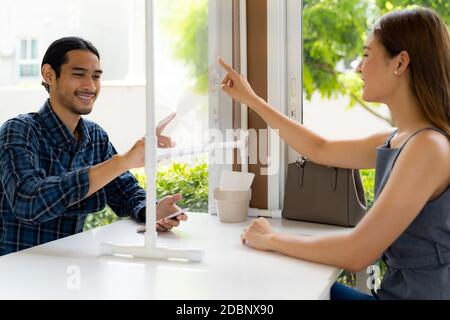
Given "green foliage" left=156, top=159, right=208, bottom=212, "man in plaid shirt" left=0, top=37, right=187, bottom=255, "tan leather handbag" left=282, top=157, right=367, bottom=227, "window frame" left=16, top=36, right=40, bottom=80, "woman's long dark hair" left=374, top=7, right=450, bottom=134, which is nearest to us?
"woman's long dark hair" left=374, top=7, right=450, bottom=134

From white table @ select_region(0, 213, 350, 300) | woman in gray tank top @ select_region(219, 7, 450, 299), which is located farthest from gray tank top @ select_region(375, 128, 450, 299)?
white table @ select_region(0, 213, 350, 300)

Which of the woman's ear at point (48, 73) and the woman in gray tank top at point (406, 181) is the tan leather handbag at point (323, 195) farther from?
the woman's ear at point (48, 73)

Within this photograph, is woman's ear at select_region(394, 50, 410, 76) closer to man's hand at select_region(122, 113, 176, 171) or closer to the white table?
the white table

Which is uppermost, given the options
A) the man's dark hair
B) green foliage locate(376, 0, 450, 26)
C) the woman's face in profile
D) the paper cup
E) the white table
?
green foliage locate(376, 0, 450, 26)

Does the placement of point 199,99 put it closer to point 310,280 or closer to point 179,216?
point 179,216

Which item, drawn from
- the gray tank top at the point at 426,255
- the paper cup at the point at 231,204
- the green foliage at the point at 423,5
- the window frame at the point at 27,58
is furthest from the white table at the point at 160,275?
the window frame at the point at 27,58

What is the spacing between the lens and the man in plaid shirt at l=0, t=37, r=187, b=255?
148 cm

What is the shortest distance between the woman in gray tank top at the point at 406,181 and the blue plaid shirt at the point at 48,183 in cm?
53

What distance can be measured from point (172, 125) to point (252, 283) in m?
0.75

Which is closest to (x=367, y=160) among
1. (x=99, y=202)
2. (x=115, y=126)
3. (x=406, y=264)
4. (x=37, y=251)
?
(x=406, y=264)

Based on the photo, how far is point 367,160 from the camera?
5.43ft

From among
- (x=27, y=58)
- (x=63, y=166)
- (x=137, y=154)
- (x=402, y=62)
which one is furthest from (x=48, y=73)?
(x=27, y=58)

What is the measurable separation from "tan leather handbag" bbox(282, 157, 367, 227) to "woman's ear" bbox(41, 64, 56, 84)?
85 centimetres

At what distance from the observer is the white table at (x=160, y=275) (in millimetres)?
1074
